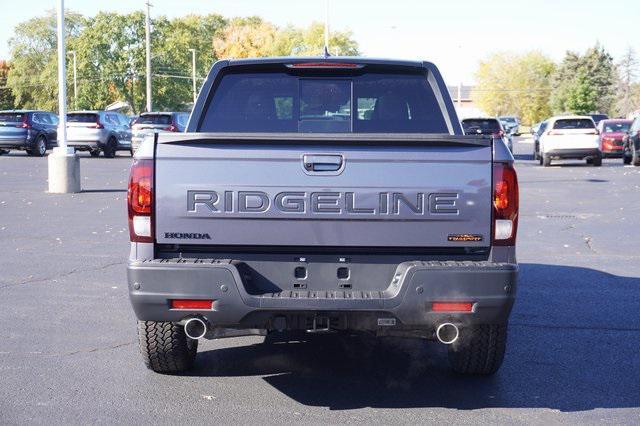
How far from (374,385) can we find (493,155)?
1614 mm

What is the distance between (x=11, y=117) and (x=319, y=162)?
33690 mm

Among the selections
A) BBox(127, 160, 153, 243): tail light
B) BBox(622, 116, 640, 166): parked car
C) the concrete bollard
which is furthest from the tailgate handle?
BBox(622, 116, 640, 166): parked car

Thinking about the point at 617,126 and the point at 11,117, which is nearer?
the point at 11,117

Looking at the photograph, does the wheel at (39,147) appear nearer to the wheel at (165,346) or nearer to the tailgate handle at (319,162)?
the wheel at (165,346)

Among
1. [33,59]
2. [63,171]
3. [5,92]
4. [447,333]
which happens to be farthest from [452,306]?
[5,92]

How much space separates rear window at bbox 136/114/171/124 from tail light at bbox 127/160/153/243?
1342 inches

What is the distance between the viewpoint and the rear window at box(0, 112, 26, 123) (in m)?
36.1

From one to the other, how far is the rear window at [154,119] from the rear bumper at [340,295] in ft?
112

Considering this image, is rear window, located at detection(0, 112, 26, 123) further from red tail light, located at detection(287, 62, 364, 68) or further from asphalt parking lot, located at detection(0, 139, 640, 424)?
red tail light, located at detection(287, 62, 364, 68)

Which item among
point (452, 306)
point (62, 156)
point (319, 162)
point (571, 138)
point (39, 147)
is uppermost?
point (319, 162)

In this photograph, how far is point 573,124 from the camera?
32781mm

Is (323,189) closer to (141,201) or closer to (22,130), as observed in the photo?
(141,201)

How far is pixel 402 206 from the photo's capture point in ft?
15.9

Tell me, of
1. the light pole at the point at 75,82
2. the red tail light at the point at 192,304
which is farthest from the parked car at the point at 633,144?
the light pole at the point at 75,82
